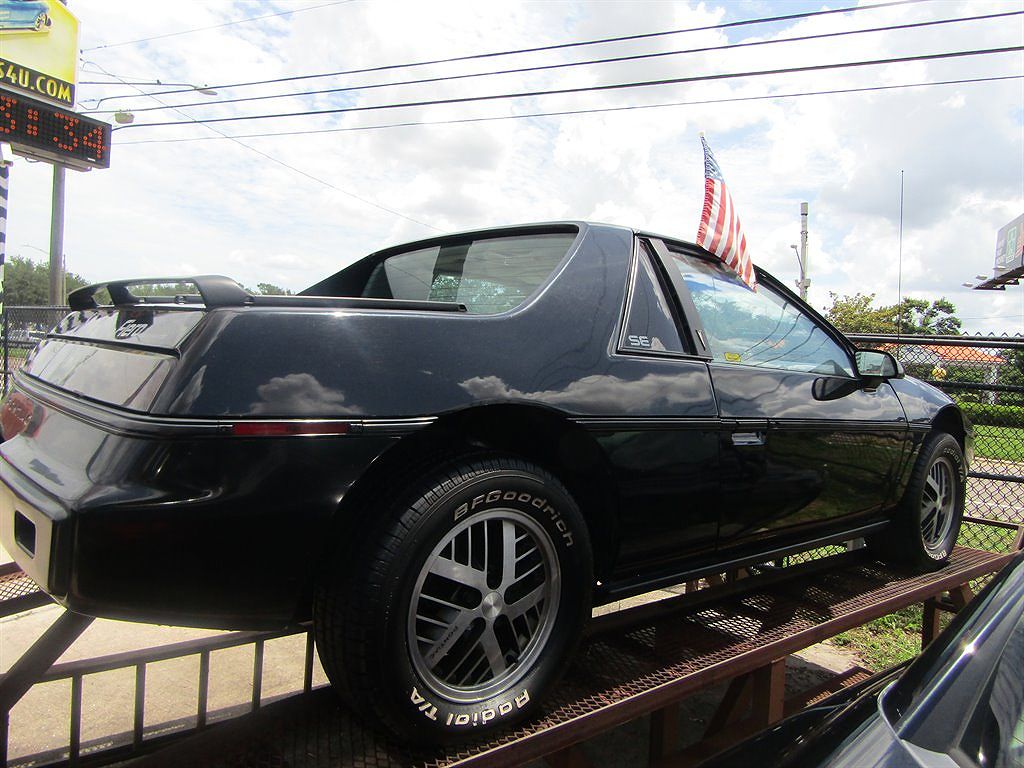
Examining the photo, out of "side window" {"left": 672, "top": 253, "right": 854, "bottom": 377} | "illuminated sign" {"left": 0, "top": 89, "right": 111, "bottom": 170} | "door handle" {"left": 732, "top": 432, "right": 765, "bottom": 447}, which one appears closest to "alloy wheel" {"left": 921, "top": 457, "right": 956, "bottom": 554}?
"side window" {"left": 672, "top": 253, "right": 854, "bottom": 377}

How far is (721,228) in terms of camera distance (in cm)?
293

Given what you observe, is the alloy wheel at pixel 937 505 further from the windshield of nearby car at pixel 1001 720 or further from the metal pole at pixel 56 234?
the metal pole at pixel 56 234

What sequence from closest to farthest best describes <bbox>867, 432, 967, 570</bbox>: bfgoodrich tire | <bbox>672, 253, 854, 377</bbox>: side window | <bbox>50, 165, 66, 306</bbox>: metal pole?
<bbox>672, 253, 854, 377</bbox>: side window < <bbox>867, 432, 967, 570</bbox>: bfgoodrich tire < <bbox>50, 165, 66, 306</bbox>: metal pole

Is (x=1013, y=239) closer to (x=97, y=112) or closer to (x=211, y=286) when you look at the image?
(x=97, y=112)

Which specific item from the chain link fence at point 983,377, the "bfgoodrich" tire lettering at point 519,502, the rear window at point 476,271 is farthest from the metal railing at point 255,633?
the rear window at point 476,271

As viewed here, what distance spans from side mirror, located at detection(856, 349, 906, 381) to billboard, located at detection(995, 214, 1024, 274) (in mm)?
39873

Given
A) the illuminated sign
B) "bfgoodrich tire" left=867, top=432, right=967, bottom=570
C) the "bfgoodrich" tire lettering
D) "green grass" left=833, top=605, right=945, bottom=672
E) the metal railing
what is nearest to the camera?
the "bfgoodrich" tire lettering

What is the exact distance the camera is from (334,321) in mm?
1672

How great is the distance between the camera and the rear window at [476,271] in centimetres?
241

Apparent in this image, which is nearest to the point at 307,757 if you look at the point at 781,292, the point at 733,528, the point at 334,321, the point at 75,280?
the point at 334,321

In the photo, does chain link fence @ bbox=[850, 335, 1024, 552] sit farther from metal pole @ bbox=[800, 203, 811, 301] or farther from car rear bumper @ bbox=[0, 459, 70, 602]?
metal pole @ bbox=[800, 203, 811, 301]

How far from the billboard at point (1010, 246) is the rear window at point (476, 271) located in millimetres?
41396

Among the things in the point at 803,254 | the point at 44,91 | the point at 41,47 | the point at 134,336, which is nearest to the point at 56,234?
the point at 41,47

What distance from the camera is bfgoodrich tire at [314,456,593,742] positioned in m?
1.60
